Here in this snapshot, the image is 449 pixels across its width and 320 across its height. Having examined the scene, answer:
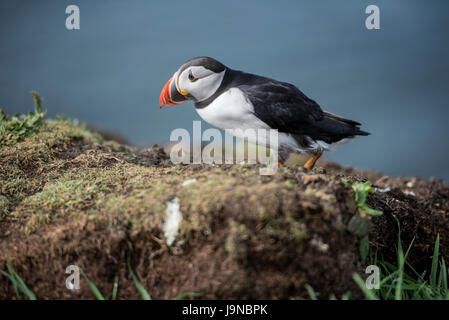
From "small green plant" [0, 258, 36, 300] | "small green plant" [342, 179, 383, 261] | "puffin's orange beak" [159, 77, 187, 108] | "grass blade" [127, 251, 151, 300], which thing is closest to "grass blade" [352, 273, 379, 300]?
"small green plant" [342, 179, 383, 261]

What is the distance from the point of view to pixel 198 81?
381cm

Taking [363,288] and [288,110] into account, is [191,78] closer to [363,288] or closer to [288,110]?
[288,110]

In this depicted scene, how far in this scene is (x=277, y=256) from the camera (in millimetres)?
2523

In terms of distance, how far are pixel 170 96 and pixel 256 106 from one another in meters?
0.87

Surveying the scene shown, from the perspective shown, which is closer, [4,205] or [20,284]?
[20,284]

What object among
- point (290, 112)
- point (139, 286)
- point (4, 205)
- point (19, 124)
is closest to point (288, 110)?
point (290, 112)

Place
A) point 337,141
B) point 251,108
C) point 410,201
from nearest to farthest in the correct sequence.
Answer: point 251,108 < point 337,141 < point 410,201

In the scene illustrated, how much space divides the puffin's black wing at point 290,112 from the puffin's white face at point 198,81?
0.20 m

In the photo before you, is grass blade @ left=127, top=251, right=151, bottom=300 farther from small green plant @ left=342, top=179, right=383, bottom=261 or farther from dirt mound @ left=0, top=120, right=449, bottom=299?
small green plant @ left=342, top=179, right=383, bottom=261

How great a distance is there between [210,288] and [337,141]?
2.09 m

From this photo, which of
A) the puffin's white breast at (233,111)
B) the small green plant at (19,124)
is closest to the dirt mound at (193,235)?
the puffin's white breast at (233,111)
